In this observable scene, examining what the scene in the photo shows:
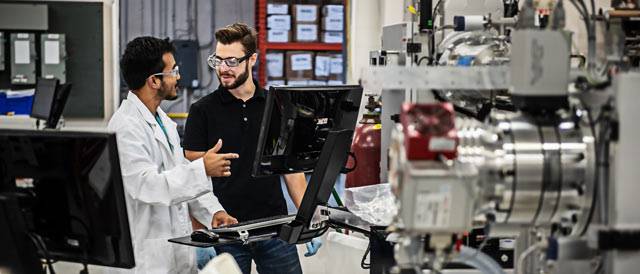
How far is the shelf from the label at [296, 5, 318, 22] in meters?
0.22

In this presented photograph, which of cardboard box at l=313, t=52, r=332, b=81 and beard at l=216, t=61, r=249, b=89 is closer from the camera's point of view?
beard at l=216, t=61, r=249, b=89

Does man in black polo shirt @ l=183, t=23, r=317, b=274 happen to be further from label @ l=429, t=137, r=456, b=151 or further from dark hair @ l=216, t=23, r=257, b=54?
label @ l=429, t=137, r=456, b=151

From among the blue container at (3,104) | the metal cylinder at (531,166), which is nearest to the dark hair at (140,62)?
the metal cylinder at (531,166)

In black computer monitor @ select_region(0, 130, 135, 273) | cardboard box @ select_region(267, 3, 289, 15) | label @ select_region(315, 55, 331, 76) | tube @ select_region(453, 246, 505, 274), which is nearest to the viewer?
tube @ select_region(453, 246, 505, 274)

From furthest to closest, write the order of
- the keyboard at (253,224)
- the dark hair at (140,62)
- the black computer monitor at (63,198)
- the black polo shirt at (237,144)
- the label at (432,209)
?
1. the black polo shirt at (237,144)
2. the dark hair at (140,62)
3. the keyboard at (253,224)
4. the black computer monitor at (63,198)
5. the label at (432,209)

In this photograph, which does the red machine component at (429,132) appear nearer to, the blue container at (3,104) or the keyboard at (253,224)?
the keyboard at (253,224)

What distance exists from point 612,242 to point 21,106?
600 centimetres

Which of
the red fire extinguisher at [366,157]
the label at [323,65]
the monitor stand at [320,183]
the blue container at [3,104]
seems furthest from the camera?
the label at [323,65]

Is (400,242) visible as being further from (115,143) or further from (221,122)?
(221,122)

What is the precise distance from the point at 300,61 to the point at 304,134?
5.03 metres

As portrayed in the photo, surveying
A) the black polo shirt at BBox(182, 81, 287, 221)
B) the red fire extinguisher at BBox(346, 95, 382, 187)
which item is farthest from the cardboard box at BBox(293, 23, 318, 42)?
the black polo shirt at BBox(182, 81, 287, 221)

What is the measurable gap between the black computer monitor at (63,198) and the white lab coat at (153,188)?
0.75 meters

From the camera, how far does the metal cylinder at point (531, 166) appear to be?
51.3 inches

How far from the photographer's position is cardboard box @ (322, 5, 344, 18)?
7.48 metres
